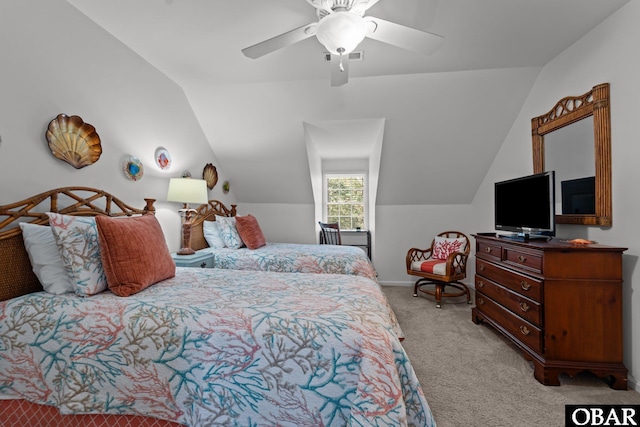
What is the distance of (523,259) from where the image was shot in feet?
7.29

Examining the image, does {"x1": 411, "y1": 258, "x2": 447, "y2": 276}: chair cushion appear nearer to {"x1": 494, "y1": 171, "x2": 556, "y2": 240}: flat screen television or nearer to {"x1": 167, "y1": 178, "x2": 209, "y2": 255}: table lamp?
{"x1": 494, "y1": 171, "x2": 556, "y2": 240}: flat screen television

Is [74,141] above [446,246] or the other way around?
above

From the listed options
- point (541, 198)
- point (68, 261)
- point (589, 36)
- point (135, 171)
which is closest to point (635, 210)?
point (541, 198)

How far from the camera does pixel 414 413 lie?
3.86 ft

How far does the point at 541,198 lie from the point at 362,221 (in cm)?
313

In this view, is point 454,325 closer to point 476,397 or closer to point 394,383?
point 476,397

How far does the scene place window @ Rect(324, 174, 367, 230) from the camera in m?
5.21

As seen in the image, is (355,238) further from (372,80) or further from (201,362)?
(201,362)

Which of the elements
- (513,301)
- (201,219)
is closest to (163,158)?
(201,219)

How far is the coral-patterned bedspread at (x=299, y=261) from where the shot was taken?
2863 mm

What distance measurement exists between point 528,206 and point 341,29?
6.84ft

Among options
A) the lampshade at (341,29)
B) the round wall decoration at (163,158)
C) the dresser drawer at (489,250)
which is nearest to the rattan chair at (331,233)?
the dresser drawer at (489,250)

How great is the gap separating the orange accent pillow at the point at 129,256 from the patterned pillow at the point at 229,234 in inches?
60.0

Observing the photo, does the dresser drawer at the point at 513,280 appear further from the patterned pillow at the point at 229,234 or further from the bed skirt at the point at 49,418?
the patterned pillow at the point at 229,234
